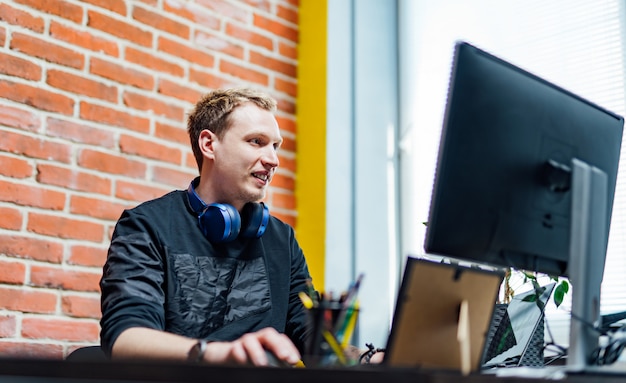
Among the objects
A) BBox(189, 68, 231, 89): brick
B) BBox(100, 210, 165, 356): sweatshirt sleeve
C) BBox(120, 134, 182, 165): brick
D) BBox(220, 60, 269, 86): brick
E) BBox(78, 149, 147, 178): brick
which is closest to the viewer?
BBox(100, 210, 165, 356): sweatshirt sleeve

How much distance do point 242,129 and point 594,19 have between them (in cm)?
135

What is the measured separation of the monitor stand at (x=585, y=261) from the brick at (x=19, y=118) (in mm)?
1651

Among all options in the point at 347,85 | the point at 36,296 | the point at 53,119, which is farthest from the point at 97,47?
the point at 347,85

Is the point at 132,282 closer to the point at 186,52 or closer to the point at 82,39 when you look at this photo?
the point at 82,39

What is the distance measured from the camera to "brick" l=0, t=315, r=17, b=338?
7.22 feet

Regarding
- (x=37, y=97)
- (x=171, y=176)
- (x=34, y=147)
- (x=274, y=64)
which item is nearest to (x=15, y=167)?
(x=34, y=147)

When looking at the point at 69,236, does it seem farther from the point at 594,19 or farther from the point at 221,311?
the point at 594,19

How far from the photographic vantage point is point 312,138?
3.07m

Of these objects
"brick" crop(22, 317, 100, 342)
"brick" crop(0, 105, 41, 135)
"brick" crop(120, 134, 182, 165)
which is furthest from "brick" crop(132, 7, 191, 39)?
"brick" crop(22, 317, 100, 342)

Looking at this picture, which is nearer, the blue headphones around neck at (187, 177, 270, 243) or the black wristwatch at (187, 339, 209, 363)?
the black wristwatch at (187, 339, 209, 363)

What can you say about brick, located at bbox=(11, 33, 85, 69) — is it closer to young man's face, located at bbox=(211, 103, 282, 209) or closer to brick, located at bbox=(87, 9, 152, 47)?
brick, located at bbox=(87, 9, 152, 47)

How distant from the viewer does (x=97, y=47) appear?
2525mm

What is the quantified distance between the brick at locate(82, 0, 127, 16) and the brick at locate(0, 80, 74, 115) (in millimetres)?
346

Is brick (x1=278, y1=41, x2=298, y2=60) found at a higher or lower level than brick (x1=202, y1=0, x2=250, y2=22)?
lower
